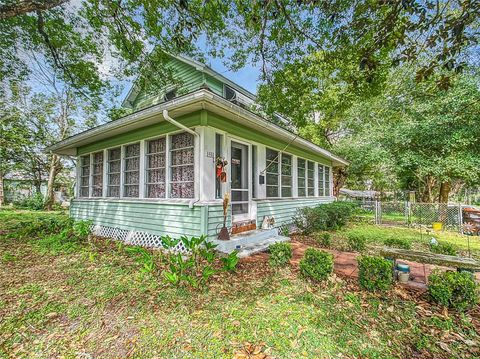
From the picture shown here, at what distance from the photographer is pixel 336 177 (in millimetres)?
16531

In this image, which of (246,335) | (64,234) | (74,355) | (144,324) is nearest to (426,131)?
(246,335)

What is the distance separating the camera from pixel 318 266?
12.2 ft

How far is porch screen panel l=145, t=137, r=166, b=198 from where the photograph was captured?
5941 mm

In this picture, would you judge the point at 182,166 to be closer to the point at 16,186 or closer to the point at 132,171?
the point at 132,171

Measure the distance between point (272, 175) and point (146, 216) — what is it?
3.95m

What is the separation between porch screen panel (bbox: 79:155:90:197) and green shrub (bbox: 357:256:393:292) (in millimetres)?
9104

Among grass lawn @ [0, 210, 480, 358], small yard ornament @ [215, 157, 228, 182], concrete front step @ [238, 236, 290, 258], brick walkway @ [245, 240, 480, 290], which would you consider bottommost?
grass lawn @ [0, 210, 480, 358]

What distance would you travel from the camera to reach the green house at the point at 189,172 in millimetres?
4992

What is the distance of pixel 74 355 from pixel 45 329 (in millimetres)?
756

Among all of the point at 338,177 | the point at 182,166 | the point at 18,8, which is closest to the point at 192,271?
the point at 182,166

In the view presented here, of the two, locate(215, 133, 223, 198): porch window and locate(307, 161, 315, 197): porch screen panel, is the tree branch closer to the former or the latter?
locate(215, 133, 223, 198): porch window

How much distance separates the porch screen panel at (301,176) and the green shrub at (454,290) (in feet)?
20.1

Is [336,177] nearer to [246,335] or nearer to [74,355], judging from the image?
[246,335]

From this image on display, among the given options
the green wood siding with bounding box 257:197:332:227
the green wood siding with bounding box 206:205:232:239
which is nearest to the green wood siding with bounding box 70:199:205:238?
the green wood siding with bounding box 206:205:232:239
